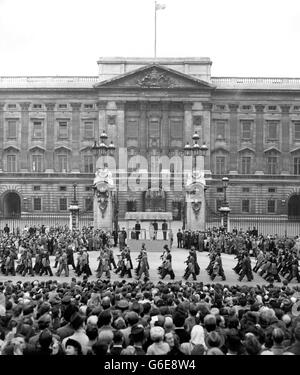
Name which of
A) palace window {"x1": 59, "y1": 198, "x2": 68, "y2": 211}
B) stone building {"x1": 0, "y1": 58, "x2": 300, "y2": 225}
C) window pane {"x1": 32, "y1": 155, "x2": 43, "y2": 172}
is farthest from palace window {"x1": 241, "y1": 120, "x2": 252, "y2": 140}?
window pane {"x1": 32, "y1": 155, "x2": 43, "y2": 172}

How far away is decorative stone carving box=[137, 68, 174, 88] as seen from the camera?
66.1m

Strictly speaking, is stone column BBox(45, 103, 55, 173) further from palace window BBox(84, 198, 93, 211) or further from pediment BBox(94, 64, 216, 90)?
pediment BBox(94, 64, 216, 90)

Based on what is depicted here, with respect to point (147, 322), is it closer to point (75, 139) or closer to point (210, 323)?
point (210, 323)

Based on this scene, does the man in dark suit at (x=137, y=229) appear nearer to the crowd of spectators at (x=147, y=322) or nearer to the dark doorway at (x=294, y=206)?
the crowd of spectators at (x=147, y=322)

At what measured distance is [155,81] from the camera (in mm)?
66188

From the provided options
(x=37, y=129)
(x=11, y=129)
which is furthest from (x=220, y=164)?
(x=11, y=129)

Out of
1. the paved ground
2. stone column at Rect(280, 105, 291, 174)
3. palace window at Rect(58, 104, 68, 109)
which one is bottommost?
the paved ground

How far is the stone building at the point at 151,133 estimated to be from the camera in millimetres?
66750

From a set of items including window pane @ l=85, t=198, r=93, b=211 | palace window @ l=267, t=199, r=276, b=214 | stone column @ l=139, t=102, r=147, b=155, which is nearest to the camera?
window pane @ l=85, t=198, r=93, b=211

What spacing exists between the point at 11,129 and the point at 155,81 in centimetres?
1857

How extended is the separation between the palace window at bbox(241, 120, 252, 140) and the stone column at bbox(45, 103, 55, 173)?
2332 cm

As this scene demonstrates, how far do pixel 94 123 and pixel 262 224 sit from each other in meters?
23.7

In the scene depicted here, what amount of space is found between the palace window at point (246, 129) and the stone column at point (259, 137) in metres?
0.88
